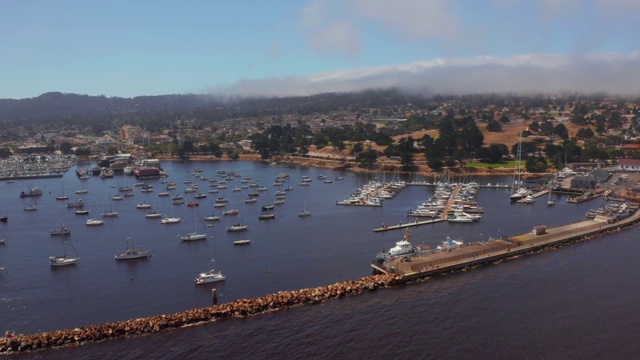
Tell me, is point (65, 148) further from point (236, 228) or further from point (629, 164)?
point (629, 164)

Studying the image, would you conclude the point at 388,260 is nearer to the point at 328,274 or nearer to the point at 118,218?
the point at 328,274

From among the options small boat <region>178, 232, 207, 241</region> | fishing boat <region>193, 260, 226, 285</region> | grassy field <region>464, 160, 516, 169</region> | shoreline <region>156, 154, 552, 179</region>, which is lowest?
shoreline <region>156, 154, 552, 179</region>

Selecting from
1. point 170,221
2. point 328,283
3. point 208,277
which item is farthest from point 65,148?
point 328,283

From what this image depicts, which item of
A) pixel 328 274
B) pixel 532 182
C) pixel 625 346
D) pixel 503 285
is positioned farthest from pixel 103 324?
pixel 532 182

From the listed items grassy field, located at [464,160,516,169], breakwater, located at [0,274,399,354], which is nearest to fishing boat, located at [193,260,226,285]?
breakwater, located at [0,274,399,354]

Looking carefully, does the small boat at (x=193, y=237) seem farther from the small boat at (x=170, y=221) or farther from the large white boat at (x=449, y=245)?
the large white boat at (x=449, y=245)

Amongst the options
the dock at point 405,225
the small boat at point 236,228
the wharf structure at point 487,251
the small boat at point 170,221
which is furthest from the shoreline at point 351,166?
the small boat at point 170,221

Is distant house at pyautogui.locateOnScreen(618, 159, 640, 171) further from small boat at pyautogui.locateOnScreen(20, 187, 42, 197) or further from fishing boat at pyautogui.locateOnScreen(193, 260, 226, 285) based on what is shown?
small boat at pyautogui.locateOnScreen(20, 187, 42, 197)
